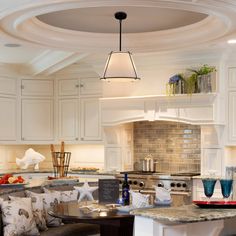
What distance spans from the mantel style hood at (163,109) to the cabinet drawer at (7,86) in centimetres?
151

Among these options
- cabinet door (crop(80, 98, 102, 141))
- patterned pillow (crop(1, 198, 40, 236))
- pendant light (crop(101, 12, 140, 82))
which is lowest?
patterned pillow (crop(1, 198, 40, 236))

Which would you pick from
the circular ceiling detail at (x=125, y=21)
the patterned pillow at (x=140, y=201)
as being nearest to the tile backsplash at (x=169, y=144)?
the circular ceiling detail at (x=125, y=21)

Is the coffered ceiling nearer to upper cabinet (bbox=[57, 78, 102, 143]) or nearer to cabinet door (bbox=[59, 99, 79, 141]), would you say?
upper cabinet (bbox=[57, 78, 102, 143])

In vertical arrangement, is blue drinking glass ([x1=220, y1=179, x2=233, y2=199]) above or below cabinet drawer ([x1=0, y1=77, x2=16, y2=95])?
below

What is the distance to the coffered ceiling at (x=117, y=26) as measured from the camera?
4.61 metres

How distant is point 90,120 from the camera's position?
26.6 ft

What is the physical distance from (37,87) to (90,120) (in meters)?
1.07

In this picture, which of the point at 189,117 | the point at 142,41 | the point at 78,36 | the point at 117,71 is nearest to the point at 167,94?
the point at 189,117

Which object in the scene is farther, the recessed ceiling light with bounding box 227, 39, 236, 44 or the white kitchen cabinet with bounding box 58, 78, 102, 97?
the white kitchen cabinet with bounding box 58, 78, 102, 97

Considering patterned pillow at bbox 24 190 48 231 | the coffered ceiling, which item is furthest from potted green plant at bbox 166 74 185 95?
patterned pillow at bbox 24 190 48 231

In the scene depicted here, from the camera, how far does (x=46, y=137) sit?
8.43 m

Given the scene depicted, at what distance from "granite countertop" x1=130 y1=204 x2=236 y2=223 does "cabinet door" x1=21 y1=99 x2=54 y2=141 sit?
215 inches

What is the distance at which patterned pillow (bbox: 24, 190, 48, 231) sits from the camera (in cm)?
504

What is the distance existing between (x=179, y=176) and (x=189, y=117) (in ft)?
2.65
